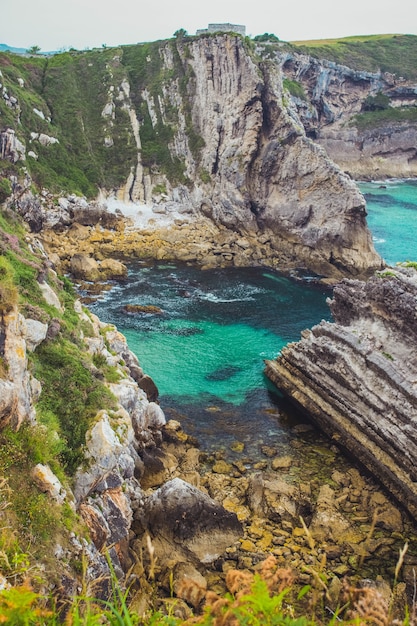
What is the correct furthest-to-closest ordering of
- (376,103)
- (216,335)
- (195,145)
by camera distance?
(376,103) → (195,145) → (216,335)

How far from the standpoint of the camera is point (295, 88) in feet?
397

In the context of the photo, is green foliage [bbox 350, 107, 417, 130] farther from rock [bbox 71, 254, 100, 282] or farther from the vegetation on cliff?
the vegetation on cliff

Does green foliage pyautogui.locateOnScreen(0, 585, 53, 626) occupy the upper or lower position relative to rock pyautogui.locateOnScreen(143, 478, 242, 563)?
upper

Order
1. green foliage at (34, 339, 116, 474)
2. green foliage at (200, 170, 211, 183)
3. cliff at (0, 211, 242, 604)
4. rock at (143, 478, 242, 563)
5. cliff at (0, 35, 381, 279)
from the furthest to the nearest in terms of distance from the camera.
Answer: green foliage at (200, 170, 211, 183), cliff at (0, 35, 381, 279), rock at (143, 478, 242, 563), green foliage at (34, 339, 116, 474), cliff at (0, 211, 242, 604)

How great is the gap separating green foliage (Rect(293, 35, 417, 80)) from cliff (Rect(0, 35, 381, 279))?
193 ft

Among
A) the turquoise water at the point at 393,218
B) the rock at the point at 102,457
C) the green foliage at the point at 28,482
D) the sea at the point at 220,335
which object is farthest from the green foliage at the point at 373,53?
the green foliage at the point at 28,482

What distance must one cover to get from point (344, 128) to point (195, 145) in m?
66.1

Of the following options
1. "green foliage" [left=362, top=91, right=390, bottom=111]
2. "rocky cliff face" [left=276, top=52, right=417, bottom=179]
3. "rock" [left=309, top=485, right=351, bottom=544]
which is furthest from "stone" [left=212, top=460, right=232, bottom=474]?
"green foliage" [left=362, top=91, right=390, bottom=111]

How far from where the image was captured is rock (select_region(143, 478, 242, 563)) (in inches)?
707

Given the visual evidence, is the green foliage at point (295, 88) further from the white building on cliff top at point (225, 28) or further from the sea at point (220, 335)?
the sea at point (220, 335)

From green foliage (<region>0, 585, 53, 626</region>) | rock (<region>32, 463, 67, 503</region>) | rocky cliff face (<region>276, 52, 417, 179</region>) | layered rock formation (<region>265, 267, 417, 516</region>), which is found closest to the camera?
green foliage (<region>0, 585, 53, 626</region>)

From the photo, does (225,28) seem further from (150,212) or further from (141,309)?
(141,309)

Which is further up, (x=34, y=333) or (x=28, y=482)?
(x=34, y=333)

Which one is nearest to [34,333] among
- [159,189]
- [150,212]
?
[150,212]
